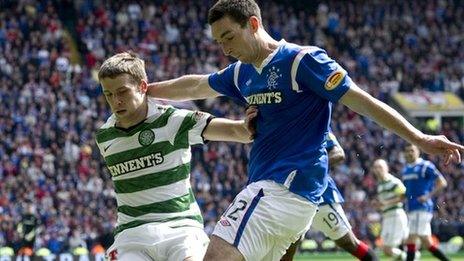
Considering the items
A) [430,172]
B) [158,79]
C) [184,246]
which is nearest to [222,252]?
[184,246]

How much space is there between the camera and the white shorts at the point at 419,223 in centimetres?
1717

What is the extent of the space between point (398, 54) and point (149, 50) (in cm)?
930

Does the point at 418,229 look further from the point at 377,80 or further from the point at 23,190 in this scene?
the point at 377,80

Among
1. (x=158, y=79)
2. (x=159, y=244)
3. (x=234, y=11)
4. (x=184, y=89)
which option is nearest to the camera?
(x=234, y=11)

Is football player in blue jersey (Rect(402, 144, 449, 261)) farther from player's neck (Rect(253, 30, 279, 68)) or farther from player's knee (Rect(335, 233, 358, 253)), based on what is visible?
player's neck (Rect(253, 30, 279, 68))

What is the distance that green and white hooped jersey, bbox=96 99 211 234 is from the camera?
6.56 meters

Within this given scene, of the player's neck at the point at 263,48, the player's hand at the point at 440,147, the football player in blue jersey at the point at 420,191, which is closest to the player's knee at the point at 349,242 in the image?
the player's neck at the point at 263,48

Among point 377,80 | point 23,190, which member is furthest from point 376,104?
point 377,80

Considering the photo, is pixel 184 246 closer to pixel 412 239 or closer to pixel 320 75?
pixel 320 75

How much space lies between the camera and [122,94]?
657 cm

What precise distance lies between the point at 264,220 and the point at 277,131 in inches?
21.3

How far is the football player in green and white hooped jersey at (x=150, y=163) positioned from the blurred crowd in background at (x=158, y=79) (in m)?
17.9

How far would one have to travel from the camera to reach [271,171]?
6289 millimetres

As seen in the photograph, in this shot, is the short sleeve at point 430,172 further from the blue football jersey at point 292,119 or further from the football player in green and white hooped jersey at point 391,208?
the blue football jersey at point 292,119
